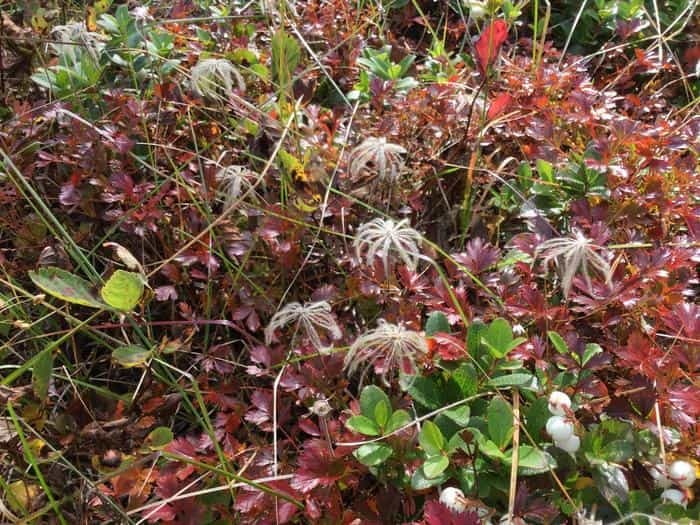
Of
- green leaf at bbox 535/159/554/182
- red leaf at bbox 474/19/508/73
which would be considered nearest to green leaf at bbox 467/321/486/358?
green leaf at bbox 535/159/554/182

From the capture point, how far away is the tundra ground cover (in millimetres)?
1115

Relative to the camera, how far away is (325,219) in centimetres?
157

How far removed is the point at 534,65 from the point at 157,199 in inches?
41.2

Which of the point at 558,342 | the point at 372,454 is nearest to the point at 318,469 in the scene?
the point at 372,454

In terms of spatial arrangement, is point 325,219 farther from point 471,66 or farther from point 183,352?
point 471,66

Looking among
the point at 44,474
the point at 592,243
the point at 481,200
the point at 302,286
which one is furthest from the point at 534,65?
the point at 44,474

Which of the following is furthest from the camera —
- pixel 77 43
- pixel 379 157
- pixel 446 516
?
pixel 77 43

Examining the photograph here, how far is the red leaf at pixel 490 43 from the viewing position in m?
1.47

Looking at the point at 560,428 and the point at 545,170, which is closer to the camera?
the point at 560,428

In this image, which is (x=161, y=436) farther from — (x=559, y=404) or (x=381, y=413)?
(x=559, y=404)

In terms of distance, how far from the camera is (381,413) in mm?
1104

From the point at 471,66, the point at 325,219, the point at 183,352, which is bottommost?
the point at 183,352

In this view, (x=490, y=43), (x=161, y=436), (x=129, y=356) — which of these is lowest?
(x=161, y=436)

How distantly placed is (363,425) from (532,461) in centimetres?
25
